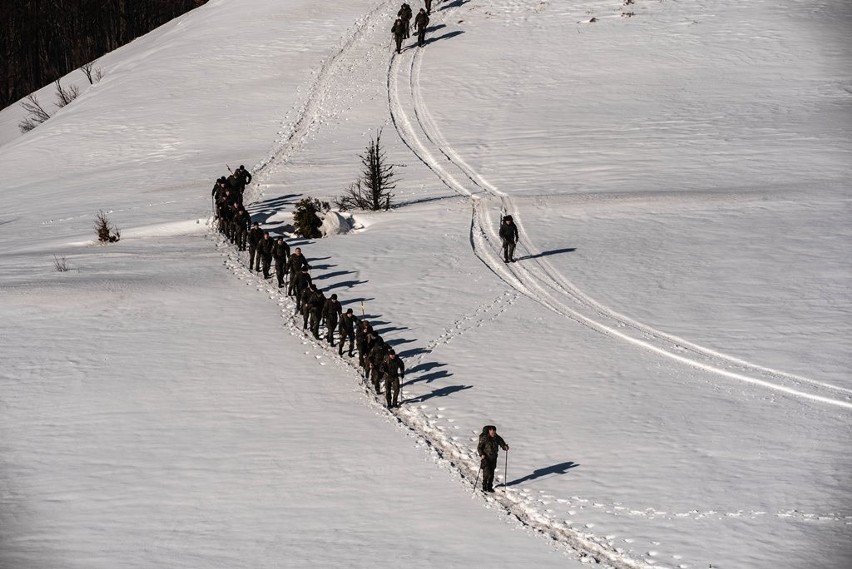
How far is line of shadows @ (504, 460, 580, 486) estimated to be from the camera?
17969 mm

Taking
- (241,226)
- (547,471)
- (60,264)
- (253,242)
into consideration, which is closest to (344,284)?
(253,242)

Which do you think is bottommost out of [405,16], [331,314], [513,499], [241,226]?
[513,499]

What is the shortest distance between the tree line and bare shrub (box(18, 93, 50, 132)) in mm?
14403

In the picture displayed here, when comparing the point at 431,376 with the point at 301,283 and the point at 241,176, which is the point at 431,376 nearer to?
the point at 301,283

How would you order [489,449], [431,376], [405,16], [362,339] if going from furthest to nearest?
[405,16]
[431,376]
[362,339]
[489,449]

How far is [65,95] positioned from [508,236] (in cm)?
3799

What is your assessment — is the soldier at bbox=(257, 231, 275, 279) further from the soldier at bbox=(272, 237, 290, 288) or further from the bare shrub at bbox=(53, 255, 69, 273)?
the bare shrub at bbox=(53, 255, 69, 273)

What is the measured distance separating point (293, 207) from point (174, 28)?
1286 inches

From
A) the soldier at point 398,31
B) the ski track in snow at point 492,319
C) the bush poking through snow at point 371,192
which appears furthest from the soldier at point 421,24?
the bush poking through snow at point 371,192

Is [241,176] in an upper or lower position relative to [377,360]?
upper

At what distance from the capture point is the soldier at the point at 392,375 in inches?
803

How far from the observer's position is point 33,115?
59.8 m

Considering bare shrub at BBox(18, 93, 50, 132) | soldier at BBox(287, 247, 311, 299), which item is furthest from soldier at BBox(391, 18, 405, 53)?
soldier at BBox(287, 247, 311, 299)

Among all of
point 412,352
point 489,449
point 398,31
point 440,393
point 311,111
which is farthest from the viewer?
point 398,31
